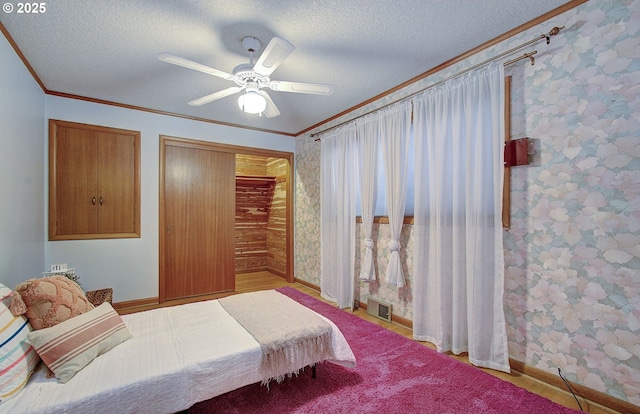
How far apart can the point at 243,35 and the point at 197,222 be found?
274 centimetres

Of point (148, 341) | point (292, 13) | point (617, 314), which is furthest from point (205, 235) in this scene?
point (617, 314)

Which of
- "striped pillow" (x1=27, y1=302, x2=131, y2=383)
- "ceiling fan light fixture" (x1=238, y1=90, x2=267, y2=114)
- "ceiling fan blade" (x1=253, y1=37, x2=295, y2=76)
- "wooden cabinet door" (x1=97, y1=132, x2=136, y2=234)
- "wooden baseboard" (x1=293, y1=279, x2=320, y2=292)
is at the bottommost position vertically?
"wooden baseboard" (x1=293, y1=279, x2=320, y2=292)

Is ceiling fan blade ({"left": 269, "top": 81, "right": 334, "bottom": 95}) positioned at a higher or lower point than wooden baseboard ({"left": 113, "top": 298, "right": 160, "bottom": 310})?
higher

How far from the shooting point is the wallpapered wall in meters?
1.66

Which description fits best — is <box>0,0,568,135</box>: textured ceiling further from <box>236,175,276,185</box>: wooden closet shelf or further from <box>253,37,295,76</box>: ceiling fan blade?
<box>236,175,276,185</box>: wooden closet shelf

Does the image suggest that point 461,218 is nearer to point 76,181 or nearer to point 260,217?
point 76,181

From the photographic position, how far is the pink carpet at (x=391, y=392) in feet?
5.76

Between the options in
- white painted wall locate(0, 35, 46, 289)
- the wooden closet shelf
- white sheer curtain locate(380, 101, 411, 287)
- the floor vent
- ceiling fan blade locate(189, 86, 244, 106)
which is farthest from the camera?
the wooden closet shelf

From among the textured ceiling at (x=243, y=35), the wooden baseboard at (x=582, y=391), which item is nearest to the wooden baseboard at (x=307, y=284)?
the wooden baseboard at (x=582, y=391)

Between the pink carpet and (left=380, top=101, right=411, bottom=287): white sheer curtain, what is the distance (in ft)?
2.73

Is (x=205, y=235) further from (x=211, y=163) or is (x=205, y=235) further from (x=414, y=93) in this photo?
(x=414, y=93)

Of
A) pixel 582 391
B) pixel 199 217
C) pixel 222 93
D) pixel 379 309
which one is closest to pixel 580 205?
pixel 582 391

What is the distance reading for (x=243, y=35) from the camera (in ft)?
7.13

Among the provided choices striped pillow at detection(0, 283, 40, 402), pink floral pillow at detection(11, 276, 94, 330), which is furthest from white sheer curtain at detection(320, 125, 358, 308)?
striped pillow at detection(0, 283, 40, 402)
